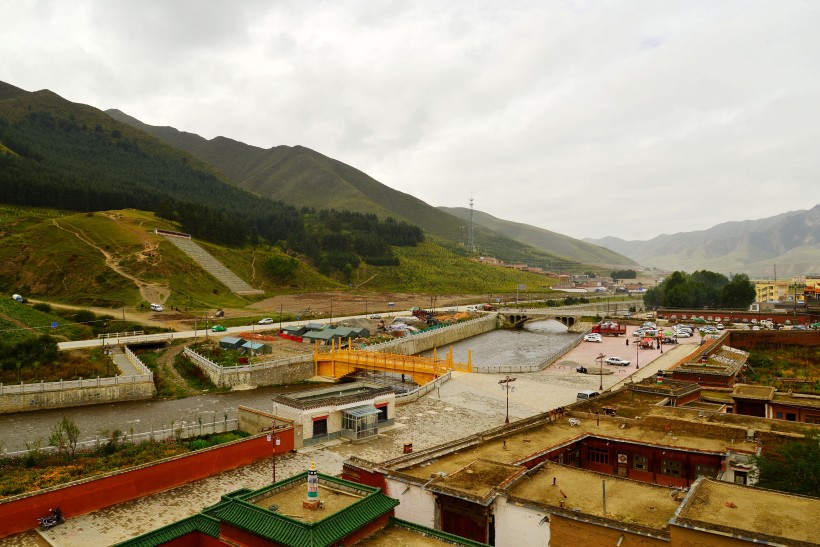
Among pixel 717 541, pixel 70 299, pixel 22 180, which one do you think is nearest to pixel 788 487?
pixel 717 541

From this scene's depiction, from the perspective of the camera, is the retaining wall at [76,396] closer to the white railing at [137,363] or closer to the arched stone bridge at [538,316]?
the white railing at [137,363]

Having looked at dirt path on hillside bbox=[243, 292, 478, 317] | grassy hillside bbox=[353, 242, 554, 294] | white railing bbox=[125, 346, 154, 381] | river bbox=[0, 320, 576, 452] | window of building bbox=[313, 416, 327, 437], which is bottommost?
river bbox=[0, 320, 576, 452]

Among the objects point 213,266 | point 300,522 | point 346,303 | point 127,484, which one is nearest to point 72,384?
point 127,484

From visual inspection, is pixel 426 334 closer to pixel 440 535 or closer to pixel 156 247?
pixel 156 247

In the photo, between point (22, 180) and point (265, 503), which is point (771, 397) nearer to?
point (265, 503)

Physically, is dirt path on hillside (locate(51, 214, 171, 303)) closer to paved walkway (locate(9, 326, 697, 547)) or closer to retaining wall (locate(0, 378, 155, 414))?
retaining wall (locate(0, 378, 155, 414))

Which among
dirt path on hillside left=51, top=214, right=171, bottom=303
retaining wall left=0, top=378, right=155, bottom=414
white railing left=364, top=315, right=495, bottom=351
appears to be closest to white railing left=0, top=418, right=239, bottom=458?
retaining wall left=0, top=378, right=155, bottom=414

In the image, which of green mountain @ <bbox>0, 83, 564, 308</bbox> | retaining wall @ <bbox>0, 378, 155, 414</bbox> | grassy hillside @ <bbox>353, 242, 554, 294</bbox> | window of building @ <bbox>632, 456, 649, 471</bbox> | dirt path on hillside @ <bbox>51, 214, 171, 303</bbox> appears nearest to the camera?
window of building @ <bbox>632, 456, 649, 471</bbox>
